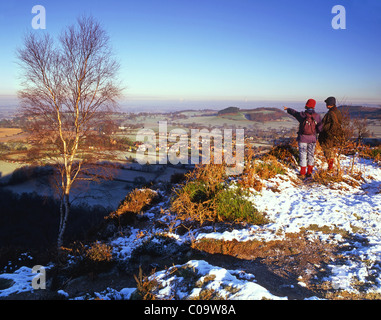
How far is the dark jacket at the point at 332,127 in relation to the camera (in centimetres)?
815

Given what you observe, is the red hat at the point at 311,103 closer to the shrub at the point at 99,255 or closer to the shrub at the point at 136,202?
the shrub at the point at 136,202

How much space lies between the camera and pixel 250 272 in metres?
Answer: 3.64

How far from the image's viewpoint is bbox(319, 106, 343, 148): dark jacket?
8.15 metres

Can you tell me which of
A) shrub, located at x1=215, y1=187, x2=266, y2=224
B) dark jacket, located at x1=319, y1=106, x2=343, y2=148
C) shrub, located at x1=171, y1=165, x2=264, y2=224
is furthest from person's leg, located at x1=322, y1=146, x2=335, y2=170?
shrub, located at x1=215, y1=187, x2=266, y2=224

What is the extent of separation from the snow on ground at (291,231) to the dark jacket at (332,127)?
1680 mm

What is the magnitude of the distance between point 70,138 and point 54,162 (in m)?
1.48

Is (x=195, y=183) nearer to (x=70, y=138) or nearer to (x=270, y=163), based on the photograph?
(x=270, y=163)

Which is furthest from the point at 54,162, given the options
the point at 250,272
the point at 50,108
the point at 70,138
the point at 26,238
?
the point at 250,272

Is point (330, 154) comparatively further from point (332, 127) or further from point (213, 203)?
point (213, 203)

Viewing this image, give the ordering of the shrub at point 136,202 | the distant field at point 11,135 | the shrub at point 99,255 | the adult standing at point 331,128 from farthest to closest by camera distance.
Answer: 1. the distant field at point 11,135
2. the adult standing at point 331,128
3. the shrub at point 136,202
4. the shrub at point 99,255

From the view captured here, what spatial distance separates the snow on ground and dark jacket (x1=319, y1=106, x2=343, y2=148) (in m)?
1.68

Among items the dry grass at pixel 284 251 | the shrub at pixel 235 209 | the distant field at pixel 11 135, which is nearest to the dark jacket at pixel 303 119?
the shrub at pixel 235 209

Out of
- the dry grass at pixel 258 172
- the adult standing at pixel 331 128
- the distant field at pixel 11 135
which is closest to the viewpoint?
the dry grass at pixel 258 172

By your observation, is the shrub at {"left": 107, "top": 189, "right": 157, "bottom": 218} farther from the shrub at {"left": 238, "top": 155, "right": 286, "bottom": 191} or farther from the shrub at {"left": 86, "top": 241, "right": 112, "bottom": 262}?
the shrub at {"left": 238, "top": 155, "right": 286, "bottom": 191}
